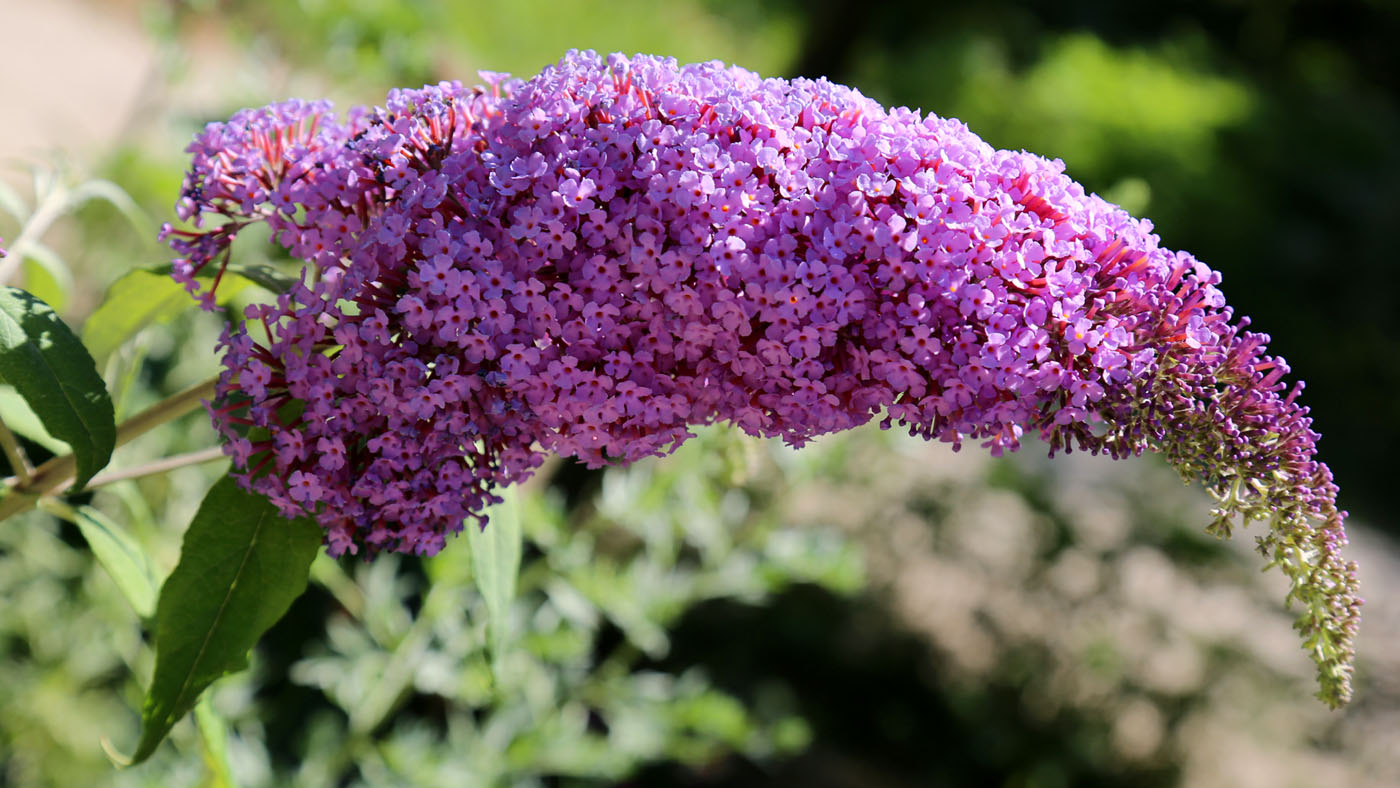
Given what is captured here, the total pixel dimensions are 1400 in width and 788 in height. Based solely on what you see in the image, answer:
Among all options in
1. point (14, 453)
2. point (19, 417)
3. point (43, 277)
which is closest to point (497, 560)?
point (14, 453)

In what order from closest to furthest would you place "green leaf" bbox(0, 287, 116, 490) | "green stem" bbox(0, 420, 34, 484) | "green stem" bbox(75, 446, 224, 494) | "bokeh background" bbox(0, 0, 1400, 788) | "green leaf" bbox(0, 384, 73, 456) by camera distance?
1. "green leaf" bbox(0, 287, 116, 490)
2. "green stem" bbox(0, 420, 34, 484)
3. "green stem" bbox(75, 446, 224, 494)
4. "green leaf" bbox(0, 384, 73, 456)
5. "bokeh background" bbox(0, 0, 1400, 788)

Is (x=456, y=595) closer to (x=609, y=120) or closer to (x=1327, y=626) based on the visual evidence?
(x=609, y=120)

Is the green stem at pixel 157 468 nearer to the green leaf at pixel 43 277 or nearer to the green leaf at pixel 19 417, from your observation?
the green leaf at pixel 19 417

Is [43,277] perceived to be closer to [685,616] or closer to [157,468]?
[157,468]

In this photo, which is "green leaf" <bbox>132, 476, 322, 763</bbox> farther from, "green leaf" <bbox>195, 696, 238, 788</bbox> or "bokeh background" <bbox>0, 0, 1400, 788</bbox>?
"bokeh background" <bbox>0, 0, 1400, 788</bbox>

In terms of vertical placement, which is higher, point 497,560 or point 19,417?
point 497,560

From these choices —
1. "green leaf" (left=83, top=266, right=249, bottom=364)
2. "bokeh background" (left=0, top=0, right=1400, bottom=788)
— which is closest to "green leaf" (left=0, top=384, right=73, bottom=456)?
"bokeh background" (left=0, top=0, right=1400, bottom=788)
